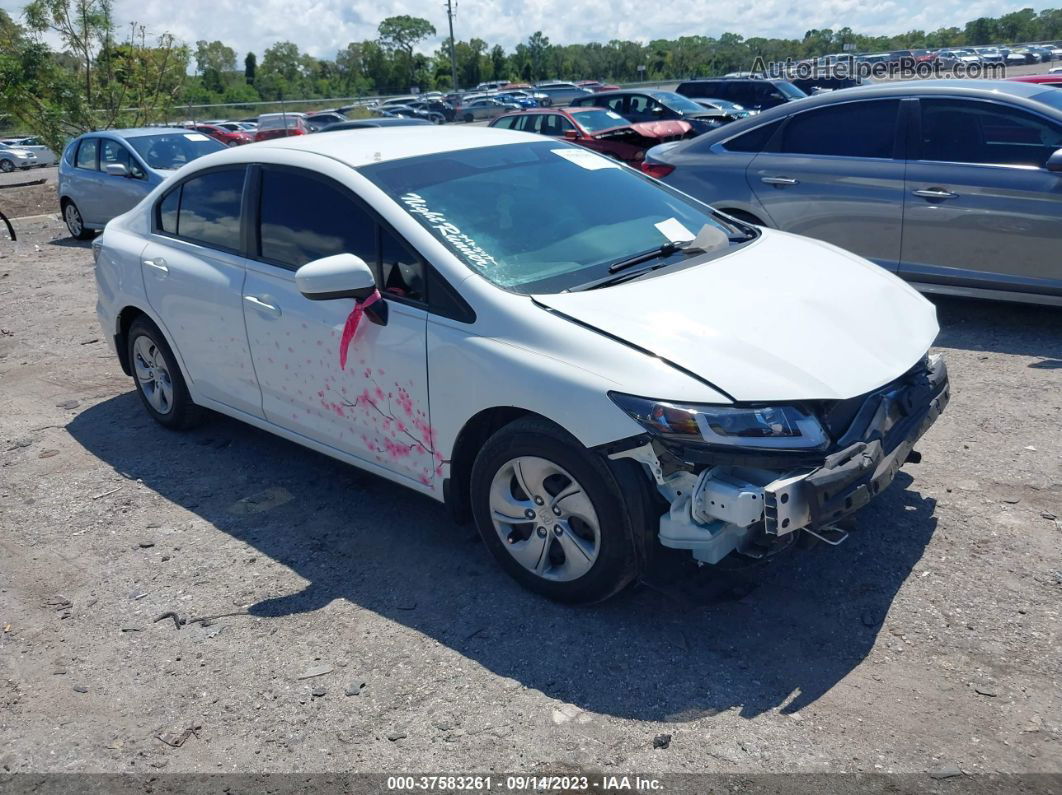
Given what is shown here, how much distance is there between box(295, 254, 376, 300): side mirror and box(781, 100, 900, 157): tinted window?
4706mm

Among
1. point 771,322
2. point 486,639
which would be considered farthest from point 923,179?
point 486,639

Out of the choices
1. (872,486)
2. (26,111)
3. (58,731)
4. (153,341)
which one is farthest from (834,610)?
(26,111)

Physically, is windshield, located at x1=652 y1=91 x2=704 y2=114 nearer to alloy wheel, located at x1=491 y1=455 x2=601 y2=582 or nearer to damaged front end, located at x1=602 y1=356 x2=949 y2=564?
alloy wheel, located at x1=491 y1=455 x2=601 y2=582

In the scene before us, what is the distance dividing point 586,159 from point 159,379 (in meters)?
2.85

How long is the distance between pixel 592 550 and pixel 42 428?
433 cm

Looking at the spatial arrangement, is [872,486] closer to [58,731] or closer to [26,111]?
[58,731]

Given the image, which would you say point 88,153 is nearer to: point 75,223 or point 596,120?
point 75,223

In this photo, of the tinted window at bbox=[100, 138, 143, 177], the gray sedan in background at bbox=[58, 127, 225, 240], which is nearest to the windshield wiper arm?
the gray sedan in background at bbox=[58, 127, 225, 240]

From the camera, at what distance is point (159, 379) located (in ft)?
19.0

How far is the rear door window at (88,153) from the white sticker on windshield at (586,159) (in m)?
10.5

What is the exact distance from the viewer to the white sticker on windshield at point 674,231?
4.42m

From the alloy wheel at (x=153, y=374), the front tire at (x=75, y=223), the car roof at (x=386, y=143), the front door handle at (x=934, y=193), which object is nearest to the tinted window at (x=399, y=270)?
the car roof at (x=386, y=143)

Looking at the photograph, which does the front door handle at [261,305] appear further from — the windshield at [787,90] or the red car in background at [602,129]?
the windshield at [787,90]

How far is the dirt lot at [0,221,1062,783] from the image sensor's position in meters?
A: 3.06
